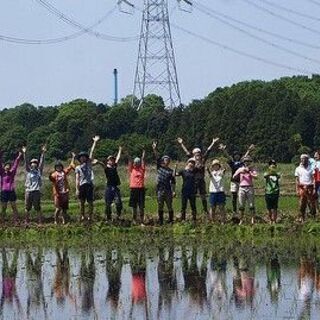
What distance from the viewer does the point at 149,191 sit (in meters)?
→ 44.6

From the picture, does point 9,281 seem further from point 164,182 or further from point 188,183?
point 188,183

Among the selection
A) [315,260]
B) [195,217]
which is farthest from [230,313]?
[195,217]

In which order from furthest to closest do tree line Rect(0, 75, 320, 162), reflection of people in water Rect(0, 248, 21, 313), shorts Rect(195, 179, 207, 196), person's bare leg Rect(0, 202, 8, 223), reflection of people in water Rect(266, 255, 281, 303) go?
tree line Rect(0, 75, 320, 162) < person's bare leg Rect(0, 202, 8, 223) < shorts Rect(195, 179, 207, 196) < reflection of people in water Rect(0, 248, 21, 313) < reflection of people in water Rect(266, 255, 281, 303)

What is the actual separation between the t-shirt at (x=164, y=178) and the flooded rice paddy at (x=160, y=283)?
371cm

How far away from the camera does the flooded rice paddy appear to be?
1509cm

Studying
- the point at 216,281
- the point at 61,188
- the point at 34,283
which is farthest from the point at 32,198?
Answer: the point at 216,281

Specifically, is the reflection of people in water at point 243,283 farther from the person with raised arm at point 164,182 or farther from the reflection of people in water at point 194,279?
the person with raised arm at point 164,182

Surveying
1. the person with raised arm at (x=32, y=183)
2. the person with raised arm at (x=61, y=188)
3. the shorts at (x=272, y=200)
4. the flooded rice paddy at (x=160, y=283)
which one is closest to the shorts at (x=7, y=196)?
the person with raised arm at (x=32, y=183)

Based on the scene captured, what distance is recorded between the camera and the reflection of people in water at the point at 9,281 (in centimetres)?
1656

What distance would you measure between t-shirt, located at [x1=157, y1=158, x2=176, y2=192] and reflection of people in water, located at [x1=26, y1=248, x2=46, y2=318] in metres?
4.94

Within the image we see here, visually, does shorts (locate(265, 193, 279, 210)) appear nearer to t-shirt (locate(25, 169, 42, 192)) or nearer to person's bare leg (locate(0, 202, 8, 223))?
t-shirt (locate(25, 169, 42, 192))

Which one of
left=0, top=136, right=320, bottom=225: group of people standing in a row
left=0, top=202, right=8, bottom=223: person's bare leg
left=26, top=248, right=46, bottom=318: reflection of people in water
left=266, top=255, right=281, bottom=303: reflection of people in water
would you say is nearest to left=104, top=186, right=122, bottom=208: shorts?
left=0, top=136, right=320, bottom=225: group of people standing in a row

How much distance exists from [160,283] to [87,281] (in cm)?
136

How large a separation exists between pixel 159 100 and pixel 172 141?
1543 inches
